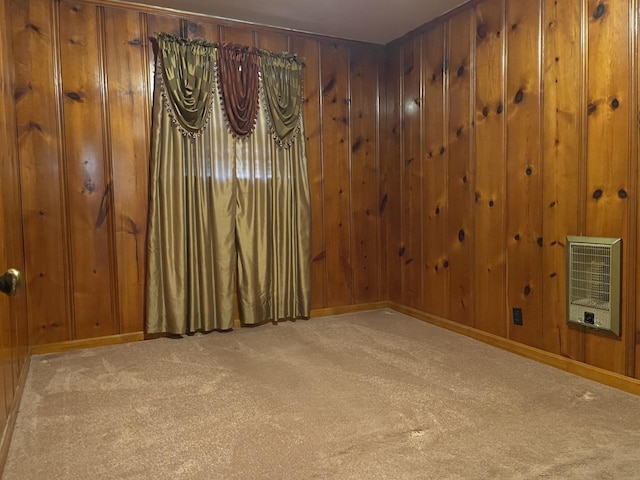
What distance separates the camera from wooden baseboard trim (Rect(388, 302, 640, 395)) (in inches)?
94.3

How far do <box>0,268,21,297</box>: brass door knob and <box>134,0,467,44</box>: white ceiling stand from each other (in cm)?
263

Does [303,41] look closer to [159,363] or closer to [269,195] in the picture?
[269,195]

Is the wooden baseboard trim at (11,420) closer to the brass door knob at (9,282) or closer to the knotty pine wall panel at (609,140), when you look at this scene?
the brass door knob at (9,282)

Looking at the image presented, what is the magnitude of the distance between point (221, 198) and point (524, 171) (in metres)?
2.15

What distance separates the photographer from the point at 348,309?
4219mm

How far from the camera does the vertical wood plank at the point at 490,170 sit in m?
3.08

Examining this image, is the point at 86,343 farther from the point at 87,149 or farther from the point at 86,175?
the point at 87,149

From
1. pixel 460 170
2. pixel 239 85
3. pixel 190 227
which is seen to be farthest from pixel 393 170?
pixel 190 227

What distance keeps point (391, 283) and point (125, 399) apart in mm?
2605

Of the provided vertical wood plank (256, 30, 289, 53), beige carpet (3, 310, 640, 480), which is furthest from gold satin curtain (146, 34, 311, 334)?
beige carpet (3, 310, 640, 480)

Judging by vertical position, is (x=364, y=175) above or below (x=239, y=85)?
below

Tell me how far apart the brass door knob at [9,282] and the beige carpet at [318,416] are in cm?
82

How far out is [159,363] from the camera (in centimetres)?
293

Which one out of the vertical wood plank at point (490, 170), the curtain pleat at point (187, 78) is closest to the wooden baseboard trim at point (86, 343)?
the curtain pleat at point (187, 78)
